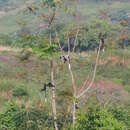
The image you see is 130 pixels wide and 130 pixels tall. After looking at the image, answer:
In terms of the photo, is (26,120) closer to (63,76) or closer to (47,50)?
(47,50)

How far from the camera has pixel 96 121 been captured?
9.01 m

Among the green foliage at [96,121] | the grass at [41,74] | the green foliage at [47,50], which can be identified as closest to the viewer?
the green foliage at [47,50]

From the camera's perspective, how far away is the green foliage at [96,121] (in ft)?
29.3

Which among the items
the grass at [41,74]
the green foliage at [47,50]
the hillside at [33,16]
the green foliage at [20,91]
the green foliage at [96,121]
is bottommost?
the hillside at [33,16]

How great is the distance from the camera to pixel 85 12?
60562mm

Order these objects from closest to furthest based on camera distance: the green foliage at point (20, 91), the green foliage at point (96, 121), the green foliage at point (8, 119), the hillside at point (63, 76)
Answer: the green foliage at point (96, 121), the hillside at point (63, 76), the green foliage at point (8, 119), the green foliage at point (20, 91)

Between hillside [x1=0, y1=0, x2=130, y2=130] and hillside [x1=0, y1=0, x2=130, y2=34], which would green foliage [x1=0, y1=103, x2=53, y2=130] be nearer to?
hillside [x1=0, y1=0, x2=130, y2=130]

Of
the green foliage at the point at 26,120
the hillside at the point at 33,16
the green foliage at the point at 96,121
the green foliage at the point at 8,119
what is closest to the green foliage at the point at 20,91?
the green foliage at the point at 8,119

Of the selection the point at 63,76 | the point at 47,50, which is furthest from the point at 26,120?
the point at 63,76

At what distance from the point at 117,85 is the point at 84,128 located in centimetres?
1251

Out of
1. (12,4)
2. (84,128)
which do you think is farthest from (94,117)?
(12,4)

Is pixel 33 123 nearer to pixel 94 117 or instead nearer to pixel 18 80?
pixel 94 117

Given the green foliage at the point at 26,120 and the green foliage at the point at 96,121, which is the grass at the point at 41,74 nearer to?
the green foliage at the point at 26,120

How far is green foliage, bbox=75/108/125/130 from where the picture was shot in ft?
29.3
